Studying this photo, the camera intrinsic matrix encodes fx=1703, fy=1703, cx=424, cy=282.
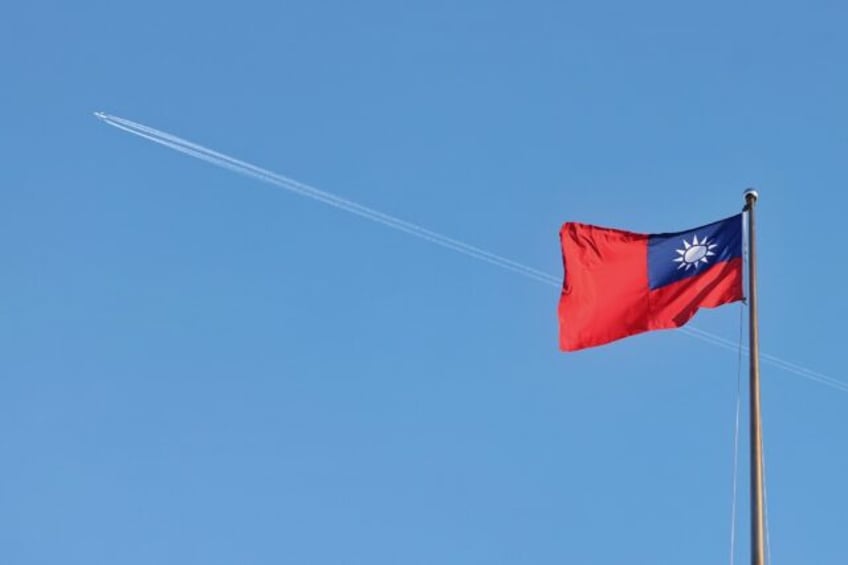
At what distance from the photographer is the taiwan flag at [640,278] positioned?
105ft

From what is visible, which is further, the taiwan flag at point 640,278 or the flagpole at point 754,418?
the taiwan flag at point 640,278

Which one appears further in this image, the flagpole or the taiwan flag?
the taiwan flag

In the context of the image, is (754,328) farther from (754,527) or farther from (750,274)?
(754,527)

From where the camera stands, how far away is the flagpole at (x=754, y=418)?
25453 millimetres

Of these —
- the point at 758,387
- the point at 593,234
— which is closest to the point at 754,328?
the point at 758,387

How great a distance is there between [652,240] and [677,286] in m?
1.48

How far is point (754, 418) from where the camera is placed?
27.2 m

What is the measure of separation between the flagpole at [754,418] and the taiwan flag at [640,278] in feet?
3.73

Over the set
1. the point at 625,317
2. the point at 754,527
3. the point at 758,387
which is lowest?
the point at 754,527

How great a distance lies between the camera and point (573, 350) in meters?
32.9

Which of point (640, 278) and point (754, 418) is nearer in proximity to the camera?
point (754, 418)

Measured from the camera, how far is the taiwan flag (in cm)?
3194

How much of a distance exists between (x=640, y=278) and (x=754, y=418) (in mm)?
6353

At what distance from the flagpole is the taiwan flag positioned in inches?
44.7
